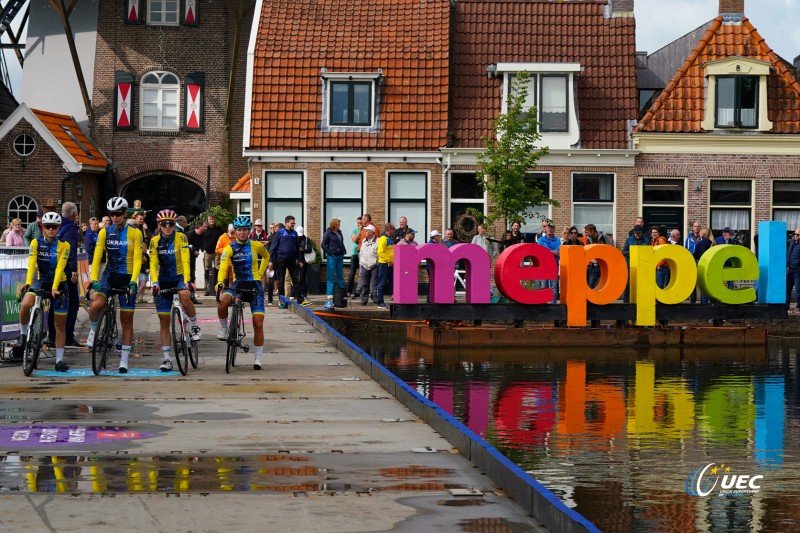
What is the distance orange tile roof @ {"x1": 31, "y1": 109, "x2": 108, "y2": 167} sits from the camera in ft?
138

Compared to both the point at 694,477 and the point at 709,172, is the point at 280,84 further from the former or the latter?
the point at 694,477

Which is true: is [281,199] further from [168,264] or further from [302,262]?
[168,264]

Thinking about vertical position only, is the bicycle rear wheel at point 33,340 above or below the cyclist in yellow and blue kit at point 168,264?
below

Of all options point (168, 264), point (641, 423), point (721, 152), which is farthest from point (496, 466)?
point (721, 152)

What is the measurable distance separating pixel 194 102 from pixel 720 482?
36.5m

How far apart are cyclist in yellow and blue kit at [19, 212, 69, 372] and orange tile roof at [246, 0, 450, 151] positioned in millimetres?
20464

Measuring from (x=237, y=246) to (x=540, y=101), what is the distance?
2176cm

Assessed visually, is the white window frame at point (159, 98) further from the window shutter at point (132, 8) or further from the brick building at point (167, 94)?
the window shutter at point (132, 8)

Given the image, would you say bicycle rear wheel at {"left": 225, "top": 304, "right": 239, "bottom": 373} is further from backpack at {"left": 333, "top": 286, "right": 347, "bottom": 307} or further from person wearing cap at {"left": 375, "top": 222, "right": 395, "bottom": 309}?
person wearing cap at {"left": 375, "top": 222, "right": 395, "bottom": 309}

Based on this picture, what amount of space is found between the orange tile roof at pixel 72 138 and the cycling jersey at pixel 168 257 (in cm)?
2650

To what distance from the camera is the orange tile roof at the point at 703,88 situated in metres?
36.7

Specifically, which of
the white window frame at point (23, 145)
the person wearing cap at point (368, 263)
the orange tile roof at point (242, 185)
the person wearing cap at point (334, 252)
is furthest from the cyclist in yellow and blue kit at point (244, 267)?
the white window frame at point (23, 145)

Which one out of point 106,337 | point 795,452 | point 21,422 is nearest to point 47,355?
point 106,337

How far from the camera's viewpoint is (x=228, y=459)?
1020 cm
